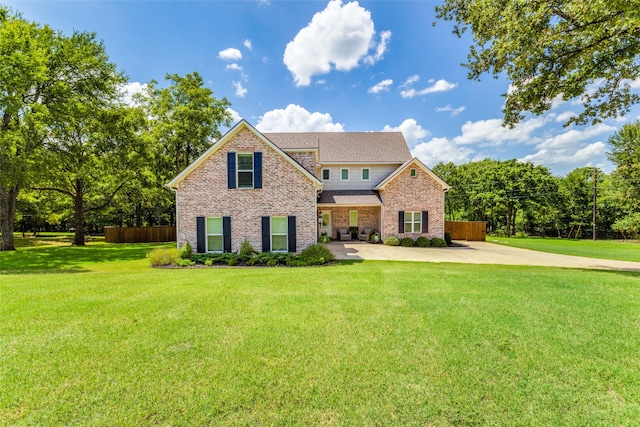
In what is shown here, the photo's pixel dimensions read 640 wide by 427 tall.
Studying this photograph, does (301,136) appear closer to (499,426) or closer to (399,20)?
(399,20)

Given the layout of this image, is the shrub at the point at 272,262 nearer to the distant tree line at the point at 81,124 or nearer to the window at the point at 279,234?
the window at the point at 279,234

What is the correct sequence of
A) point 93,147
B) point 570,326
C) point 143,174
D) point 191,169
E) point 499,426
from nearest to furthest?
point 499,426, point 570,326, point 191,169, point 93,147, point 143,174

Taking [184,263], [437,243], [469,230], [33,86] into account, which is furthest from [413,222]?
[33,86]

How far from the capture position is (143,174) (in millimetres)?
24312

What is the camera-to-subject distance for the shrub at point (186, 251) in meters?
13.5

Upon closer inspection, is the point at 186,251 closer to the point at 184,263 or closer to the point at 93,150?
the point at 184,263

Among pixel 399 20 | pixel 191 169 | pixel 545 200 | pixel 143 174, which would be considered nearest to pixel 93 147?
pixel 143 174

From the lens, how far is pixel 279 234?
14.8 meters

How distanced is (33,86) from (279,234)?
2049 cm

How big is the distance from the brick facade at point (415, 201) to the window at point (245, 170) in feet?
34.7

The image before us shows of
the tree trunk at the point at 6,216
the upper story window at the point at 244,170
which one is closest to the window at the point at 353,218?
the upper story window at the point at 244,170

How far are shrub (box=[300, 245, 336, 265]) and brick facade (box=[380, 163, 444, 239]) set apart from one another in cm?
867

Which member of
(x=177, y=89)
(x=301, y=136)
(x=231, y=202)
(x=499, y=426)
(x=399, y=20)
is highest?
(x=177, y=89)

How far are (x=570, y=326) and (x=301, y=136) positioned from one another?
23.4 meters
